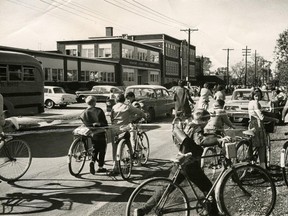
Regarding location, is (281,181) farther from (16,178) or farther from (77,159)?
(16,178)

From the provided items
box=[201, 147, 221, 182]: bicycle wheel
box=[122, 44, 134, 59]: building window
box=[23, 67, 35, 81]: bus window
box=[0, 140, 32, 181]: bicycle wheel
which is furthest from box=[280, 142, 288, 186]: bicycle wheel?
box=[122, 44, 134, 59]: building window

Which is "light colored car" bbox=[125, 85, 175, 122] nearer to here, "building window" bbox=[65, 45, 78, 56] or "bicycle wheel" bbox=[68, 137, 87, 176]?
"bicycle wheel" bbox=[68, 137, 87, 176]

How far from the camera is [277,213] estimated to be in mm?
5078

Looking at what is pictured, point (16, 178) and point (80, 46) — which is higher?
point (80, 46)

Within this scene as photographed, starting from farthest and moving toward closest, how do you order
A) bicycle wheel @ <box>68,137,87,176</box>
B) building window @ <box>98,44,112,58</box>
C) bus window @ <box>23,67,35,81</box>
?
building window @ <box>98,44,112,58</box> < bus window @ <box>23,67,35,81</box> < bicycle wheel @ <box>68,137,87,176</box>

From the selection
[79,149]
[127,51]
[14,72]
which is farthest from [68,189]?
[127,51]

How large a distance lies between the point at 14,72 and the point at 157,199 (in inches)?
505

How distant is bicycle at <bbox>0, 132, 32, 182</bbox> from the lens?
23.0 ft

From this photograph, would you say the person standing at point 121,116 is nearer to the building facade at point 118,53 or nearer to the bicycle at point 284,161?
the bicycle at point 284,161

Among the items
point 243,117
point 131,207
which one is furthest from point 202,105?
point 131,207

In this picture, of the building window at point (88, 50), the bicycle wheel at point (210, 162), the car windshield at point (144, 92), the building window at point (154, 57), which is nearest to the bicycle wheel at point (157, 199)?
the bicycle wheel at point (210, 162)

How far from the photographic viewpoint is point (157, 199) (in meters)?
4.21

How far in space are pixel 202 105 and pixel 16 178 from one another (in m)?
8.43

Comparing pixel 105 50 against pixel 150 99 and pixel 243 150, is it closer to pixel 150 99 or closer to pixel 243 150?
pixel 150 99
